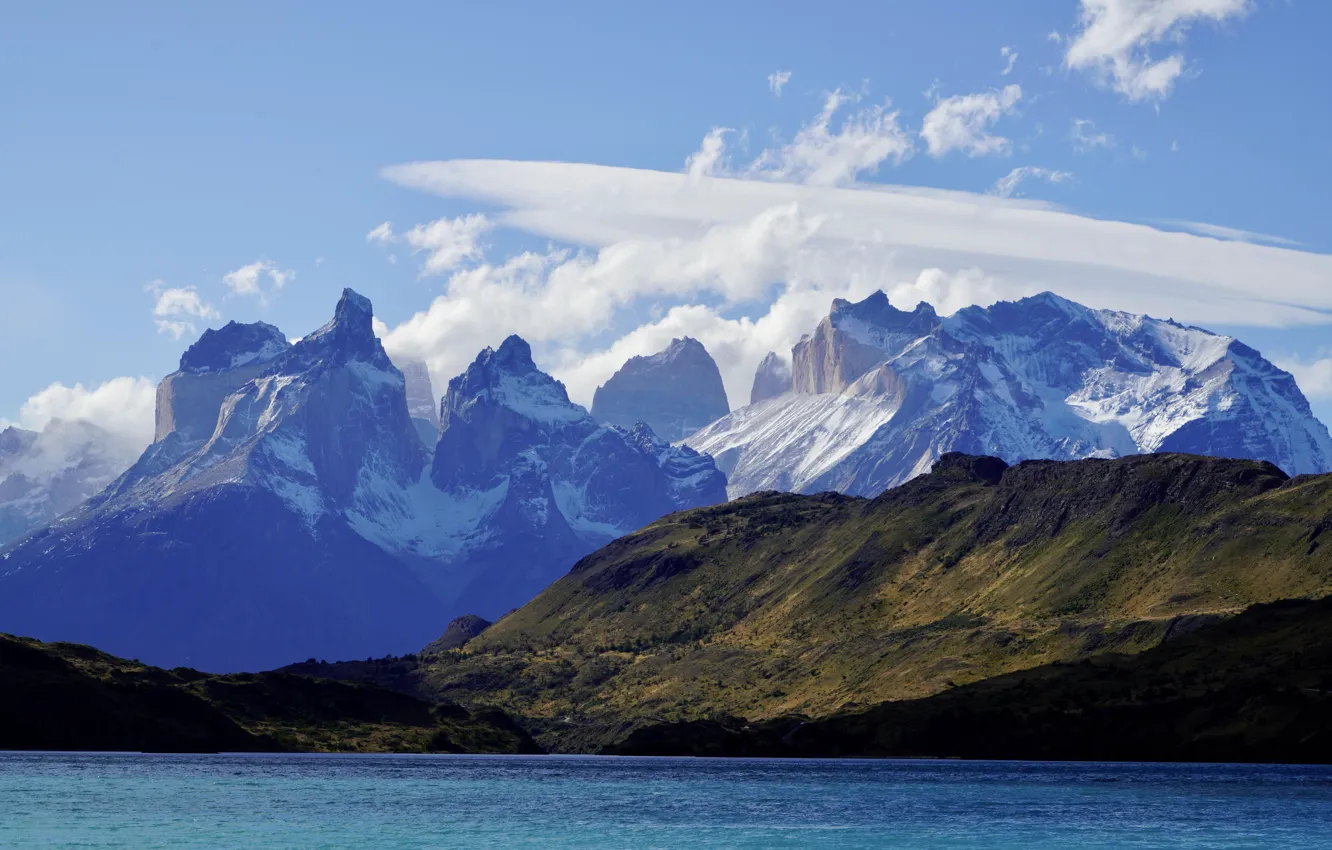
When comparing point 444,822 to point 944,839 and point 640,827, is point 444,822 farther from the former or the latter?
point 944,839

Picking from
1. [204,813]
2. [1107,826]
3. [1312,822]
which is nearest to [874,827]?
[1107,826]

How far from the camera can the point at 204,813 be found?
7741 inches

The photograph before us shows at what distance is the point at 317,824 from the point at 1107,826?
265ft

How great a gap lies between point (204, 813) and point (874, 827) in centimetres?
7161

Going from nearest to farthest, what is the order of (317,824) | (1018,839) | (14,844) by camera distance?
(14,844)
(1018,839)
(317,824)

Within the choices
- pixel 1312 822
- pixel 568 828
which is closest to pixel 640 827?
pixel 568 828

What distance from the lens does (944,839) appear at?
17638cm

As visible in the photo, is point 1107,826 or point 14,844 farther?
point 1107,826

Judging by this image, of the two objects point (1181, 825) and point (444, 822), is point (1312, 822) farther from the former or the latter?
point (444, 822)

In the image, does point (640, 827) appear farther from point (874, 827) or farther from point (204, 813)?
point (204, 813)

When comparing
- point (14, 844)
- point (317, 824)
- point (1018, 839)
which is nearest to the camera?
point (14, 844)

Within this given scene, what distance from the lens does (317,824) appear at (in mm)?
187000

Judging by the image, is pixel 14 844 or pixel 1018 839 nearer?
pixel 14 844

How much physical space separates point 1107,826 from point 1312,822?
20.2 metres
